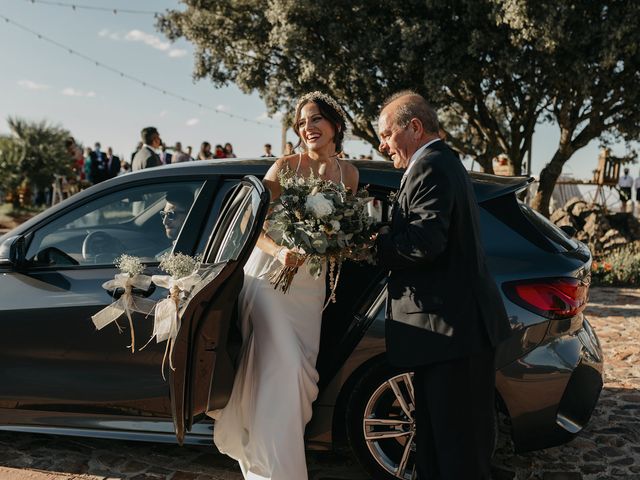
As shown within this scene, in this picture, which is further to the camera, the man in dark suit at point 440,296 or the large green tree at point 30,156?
the large green tree at point 30,156

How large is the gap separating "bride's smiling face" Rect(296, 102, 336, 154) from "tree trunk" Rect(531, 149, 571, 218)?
38.9 feet

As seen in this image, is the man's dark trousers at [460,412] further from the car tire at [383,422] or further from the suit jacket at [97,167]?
the suit jacket at [97,167]

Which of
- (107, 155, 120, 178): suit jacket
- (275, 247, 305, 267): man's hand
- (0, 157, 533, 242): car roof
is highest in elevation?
(107, 155, 120, 178): suit jacket

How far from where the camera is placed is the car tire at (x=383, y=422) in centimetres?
307

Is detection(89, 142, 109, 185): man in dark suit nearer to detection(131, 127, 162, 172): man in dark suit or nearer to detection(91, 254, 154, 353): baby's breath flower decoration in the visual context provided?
detection(131, 127, 162, 172): man in dark suit

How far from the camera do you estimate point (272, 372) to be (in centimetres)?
298

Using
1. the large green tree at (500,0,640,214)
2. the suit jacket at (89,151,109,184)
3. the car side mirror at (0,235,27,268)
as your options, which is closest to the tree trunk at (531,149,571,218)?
the large green tree at (500,0,640,214)

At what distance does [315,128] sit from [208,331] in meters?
1.31

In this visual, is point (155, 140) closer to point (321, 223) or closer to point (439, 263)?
point (321, 223)

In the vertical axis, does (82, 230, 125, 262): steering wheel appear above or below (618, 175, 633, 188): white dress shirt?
below

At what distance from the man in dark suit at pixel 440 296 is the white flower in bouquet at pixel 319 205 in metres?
0.26

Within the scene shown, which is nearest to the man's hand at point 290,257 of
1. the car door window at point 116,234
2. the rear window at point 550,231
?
the car door window at point 116,234

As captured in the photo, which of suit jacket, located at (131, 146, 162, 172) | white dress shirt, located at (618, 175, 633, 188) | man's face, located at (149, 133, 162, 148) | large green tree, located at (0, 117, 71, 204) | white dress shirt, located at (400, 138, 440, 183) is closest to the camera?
white dress shirt, located at (400, 138, 440, 183)

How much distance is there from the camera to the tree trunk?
558 inches
